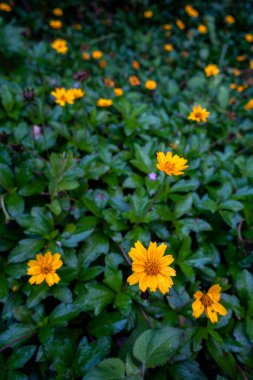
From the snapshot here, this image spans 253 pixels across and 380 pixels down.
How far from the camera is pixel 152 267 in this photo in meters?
0.95

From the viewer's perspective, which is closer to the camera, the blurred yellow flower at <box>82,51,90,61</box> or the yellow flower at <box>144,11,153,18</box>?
the blurred yellow flower at <box>82,51,90,61</box>

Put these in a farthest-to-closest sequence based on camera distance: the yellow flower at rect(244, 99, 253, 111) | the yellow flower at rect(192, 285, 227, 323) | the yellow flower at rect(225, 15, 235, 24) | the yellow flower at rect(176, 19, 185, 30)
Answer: the yellow flower at rect(225, 15, 235, 24), the yellow flower at rect(176, 19, 185, 30), the yellow flower at rect(244, 99, 253, 111), the yellow flower at rect(192, 285, 227, 323)

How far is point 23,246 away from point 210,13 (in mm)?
4124

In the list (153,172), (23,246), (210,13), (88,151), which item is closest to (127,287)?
(23,246)

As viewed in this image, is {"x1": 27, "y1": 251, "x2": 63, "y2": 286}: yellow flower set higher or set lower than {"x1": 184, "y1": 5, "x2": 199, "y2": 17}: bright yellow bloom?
lower

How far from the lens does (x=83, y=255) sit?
1334 millimetres

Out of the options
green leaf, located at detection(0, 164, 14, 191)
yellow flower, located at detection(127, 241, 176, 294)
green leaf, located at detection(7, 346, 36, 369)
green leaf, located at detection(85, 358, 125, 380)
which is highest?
yellow flower, located at detection(127, 241, 176, 294)

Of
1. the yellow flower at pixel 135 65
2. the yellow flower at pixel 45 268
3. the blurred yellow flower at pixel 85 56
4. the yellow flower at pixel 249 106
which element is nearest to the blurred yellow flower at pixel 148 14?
the yellow flower at pixel 135 65

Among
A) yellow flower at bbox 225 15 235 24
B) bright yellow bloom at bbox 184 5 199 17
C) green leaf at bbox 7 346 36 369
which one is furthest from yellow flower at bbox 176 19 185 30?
green leaf at bbox 7 346 36 369

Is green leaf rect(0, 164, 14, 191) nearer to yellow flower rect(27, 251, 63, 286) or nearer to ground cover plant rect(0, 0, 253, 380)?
ground cover plant rect(0, 0, 253, 380)

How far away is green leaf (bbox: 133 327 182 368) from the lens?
984 mm

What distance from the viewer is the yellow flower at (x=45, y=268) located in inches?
43.8

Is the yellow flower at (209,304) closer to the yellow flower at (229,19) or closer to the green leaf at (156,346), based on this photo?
the green leaf at (156,346)

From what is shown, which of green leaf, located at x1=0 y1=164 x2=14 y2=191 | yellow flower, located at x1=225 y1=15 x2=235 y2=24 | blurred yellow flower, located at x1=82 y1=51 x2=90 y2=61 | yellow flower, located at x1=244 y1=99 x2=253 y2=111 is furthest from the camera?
yellow flower, located at x1=225 y1=15 x2=235 y2=24
